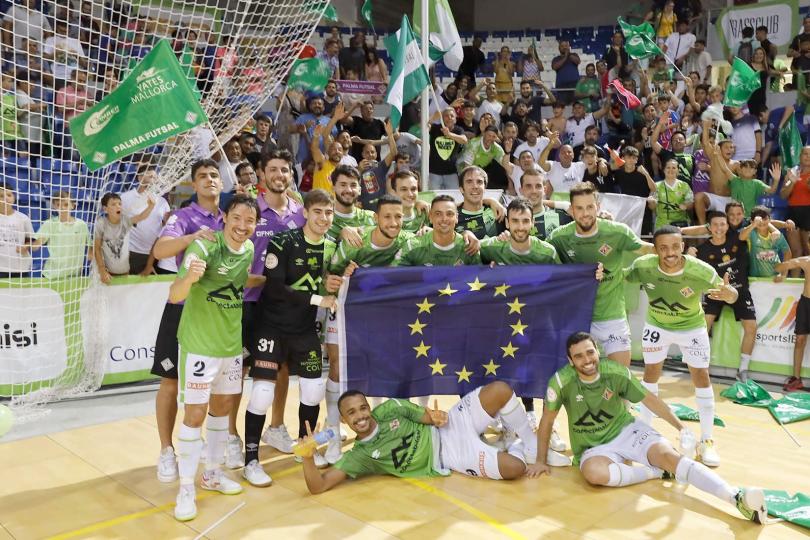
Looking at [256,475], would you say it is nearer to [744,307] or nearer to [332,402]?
[332,402]

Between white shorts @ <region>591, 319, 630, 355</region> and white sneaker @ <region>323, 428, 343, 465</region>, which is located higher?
white shorts @ <region>591, 319, 630, 355</region>

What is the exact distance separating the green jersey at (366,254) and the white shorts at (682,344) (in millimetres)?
2347

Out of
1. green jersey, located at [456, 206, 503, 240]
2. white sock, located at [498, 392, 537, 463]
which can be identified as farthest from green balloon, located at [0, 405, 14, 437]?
green jersey, located at [456, 206, 503, 240]

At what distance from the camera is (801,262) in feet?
26.2

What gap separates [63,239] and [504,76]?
39.0 ft

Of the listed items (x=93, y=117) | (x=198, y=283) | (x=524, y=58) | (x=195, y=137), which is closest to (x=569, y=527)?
(x=198, y=283)

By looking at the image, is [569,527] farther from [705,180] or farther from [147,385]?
[705,180]

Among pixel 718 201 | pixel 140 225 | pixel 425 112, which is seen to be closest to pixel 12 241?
pixel 140 225

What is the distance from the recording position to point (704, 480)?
4.62 metres

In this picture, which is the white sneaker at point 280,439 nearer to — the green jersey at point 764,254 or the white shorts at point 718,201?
the green jersey at point 764,254

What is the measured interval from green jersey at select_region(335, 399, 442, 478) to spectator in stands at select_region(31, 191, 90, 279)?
365 centimetres

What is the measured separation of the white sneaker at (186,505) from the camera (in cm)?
456

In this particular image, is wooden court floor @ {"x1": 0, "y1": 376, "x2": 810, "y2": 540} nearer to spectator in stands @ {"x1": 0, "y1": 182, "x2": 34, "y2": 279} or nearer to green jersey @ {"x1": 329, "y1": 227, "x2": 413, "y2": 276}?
green jersey @ {"x1": 329, "y1": 227, "x2": 413, "y2": 276}

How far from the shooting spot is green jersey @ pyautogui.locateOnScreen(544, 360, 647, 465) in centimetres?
514
